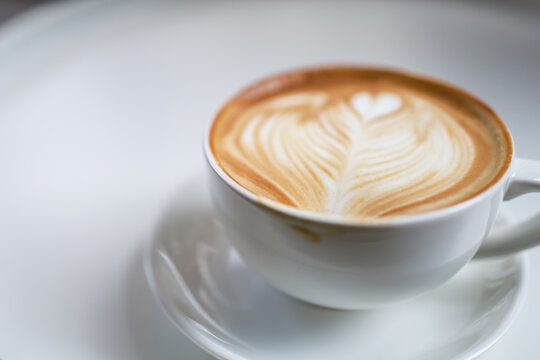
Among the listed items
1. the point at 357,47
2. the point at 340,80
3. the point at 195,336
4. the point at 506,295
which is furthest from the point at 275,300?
the point at 357,47

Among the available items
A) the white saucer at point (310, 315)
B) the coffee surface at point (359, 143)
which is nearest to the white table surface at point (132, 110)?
the white saucer at point (310, 315)

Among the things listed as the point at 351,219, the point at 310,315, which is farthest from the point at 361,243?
the point at 310,315

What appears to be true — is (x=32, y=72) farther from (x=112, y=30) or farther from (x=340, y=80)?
(x=340, y=80)

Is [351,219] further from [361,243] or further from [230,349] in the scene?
[230,349]

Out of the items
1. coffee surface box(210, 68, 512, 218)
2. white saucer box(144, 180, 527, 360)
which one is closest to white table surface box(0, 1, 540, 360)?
white saucer box(144, 180, 527, 360)

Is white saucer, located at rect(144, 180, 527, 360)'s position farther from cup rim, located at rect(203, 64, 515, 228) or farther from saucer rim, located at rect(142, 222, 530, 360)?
cup rim, located at rect(203, 64, 515, 228)

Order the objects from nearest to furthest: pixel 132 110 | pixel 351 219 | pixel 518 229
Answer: pixel 351 219 → pixel 518 229 → pixel 132 110
